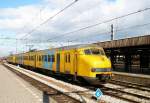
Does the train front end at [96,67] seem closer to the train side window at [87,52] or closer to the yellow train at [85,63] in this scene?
the yellow train at [85,63]

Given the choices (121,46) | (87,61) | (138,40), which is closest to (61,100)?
(87,61)

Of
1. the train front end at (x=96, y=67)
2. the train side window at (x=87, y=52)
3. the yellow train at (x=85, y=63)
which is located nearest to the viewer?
the train front end at (x=96, y=67)

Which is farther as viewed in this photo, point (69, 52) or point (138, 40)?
point (138, 40)

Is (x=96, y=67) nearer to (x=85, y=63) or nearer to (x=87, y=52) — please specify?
(x=85, y=63)

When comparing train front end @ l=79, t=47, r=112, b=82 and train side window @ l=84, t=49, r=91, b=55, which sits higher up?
train side window @ l=84, t=49, r=91, b=55

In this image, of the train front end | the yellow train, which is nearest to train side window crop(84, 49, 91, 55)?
the yellow train

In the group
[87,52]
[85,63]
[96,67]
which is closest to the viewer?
[96,67]

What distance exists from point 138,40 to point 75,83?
7.77 metres

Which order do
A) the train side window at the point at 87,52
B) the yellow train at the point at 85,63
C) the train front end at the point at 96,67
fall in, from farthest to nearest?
1. the train side window at the point at 87,52
2. the yellow train at the point at 85,63
3. the train front end at the point at 96,67

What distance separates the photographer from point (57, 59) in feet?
91.6

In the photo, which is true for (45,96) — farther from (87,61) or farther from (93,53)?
(93,53)

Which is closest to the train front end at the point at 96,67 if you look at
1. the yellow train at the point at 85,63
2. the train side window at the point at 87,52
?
the yellow train at the point at 85,63

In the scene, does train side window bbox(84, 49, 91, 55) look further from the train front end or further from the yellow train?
the train front end

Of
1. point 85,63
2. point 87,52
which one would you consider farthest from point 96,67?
point 87,52
